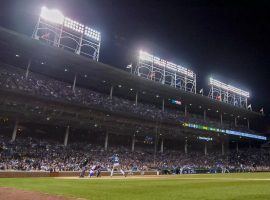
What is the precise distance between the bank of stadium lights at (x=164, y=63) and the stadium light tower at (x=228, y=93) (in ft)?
30.1

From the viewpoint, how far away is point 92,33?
5578cm

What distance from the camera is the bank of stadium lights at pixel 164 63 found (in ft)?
209

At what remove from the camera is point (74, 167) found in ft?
132

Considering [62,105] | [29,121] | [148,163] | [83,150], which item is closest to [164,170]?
[148,163]

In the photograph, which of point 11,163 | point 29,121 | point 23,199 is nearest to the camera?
point 23,199

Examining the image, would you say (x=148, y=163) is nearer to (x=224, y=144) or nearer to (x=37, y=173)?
(x=37, y=173)

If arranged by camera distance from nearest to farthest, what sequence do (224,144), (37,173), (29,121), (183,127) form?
(37,173)
(29,121)
(183,127)
(224,144)

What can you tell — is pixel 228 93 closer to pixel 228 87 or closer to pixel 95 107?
pixel 228 87

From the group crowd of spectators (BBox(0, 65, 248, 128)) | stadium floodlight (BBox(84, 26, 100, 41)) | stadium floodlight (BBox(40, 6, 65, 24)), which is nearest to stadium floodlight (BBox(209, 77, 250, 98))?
crowd of spectators (BBox(0, 65, 248, 128))

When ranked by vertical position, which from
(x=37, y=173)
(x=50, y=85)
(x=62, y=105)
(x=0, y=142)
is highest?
(x=50, y=85)

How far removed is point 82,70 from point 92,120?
10.6m

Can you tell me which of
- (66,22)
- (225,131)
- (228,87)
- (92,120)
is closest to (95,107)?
(92,120)

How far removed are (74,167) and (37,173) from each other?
7.83 m

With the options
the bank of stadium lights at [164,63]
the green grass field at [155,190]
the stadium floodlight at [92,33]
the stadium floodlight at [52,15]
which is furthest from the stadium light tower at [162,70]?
the green grass field at [155,190]
